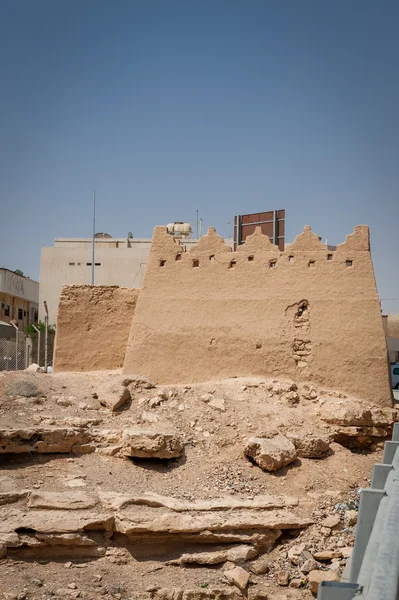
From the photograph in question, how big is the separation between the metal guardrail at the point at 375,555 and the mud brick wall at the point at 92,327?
9.47 meters

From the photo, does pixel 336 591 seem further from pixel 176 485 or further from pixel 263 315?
pixel 263 315

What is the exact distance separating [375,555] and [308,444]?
7.80 meters

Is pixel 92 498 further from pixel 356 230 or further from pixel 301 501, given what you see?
pixel 356 230

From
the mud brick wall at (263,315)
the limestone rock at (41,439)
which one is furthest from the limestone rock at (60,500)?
the mud brick wall at (263,315)

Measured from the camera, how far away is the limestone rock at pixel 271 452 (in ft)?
34.5

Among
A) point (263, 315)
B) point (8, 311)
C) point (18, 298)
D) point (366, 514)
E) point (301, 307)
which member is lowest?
point (366, 514)

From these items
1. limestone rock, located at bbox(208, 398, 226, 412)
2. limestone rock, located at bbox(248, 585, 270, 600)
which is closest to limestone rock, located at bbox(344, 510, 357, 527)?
limestone rock, located at bbox(248, 585, 270, 600)

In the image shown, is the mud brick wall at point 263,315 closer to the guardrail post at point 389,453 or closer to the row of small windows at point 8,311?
the guardrail post at point 389,453

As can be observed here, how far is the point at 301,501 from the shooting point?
1011 cm

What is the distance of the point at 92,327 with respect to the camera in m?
13.9

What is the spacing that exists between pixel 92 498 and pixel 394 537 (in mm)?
6831

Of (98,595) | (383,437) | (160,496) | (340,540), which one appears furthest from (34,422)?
(383,437)

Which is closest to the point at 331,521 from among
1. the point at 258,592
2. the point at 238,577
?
the point at 258,592

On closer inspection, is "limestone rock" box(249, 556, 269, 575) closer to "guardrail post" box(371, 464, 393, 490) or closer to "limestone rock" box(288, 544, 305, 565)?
"limestone rock" box(288, 544, 305, 565)
